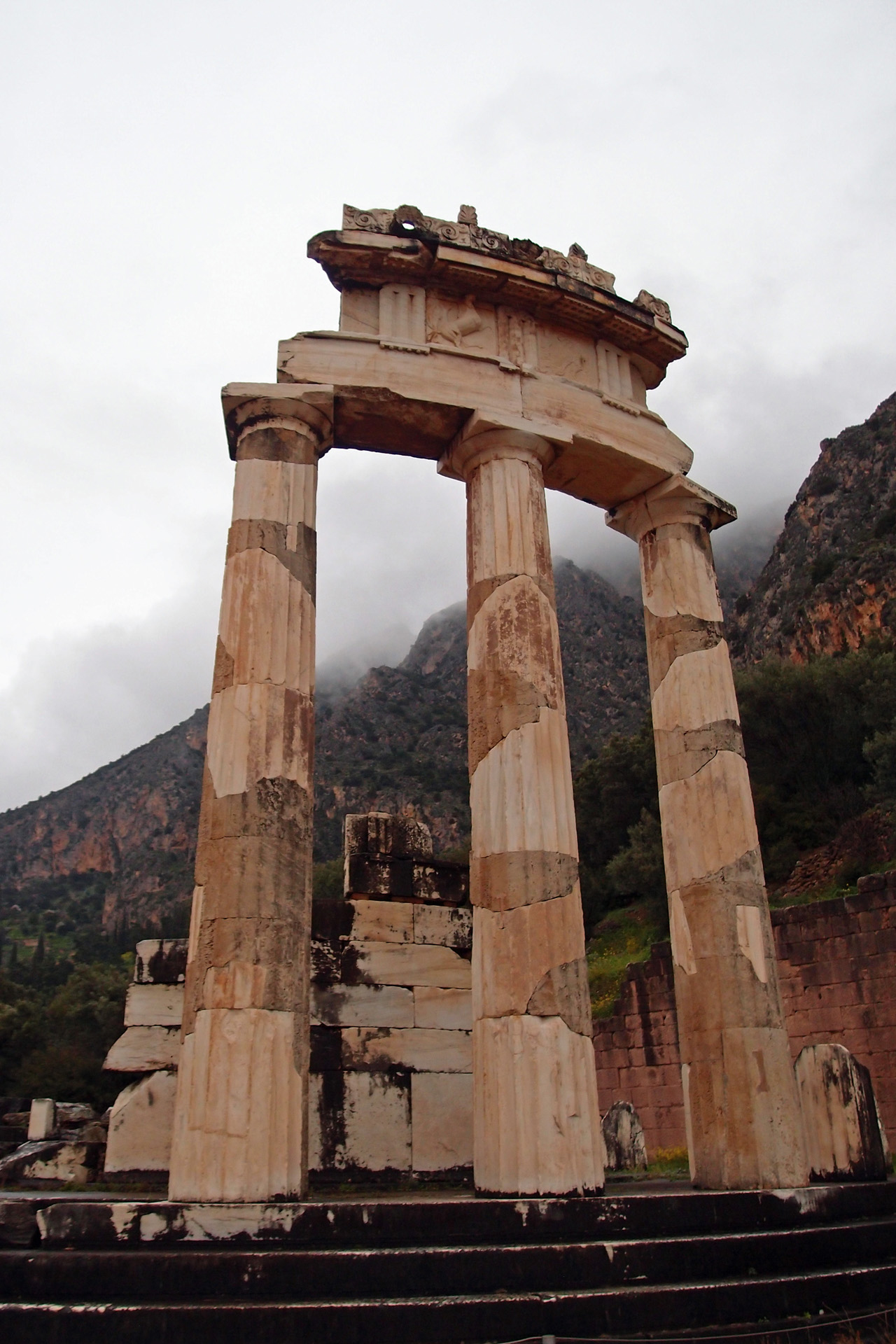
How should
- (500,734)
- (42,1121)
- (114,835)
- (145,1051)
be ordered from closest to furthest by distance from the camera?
(500,734)
(145,1051)
(42,1121)
(114,835)

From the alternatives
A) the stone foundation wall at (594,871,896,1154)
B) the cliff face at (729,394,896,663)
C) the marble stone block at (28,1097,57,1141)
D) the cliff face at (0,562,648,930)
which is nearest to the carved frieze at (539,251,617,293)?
the stone foundation wall at (594,871,896,1154)

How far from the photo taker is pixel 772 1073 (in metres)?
9.73

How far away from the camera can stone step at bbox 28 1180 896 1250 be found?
22.9 ft

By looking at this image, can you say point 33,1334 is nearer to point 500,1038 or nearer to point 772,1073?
point 500,1038

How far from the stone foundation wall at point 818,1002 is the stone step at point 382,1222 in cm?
1216

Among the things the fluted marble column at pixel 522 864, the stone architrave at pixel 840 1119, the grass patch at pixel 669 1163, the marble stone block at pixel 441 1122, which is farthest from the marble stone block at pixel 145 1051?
the stone architrave at pixel 840 1119

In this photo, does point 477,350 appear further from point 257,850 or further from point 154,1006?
point 154,1006

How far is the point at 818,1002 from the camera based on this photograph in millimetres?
20000

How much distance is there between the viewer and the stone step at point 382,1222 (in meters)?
6.98

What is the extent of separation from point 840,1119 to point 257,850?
6.66 meters

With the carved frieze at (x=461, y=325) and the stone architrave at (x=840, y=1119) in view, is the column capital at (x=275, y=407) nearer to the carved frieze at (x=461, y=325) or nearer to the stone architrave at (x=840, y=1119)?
the carved frieze at (x=461, y=325)

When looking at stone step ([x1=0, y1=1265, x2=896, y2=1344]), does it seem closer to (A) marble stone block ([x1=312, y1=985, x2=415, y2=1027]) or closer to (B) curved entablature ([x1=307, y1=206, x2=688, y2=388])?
(A) marble stone block ([x1=312, y1=985, x2=415, y2=1027])

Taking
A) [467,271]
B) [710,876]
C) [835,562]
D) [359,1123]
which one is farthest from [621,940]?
[835,562]

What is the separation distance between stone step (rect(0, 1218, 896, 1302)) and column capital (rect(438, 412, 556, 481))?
8.19m
